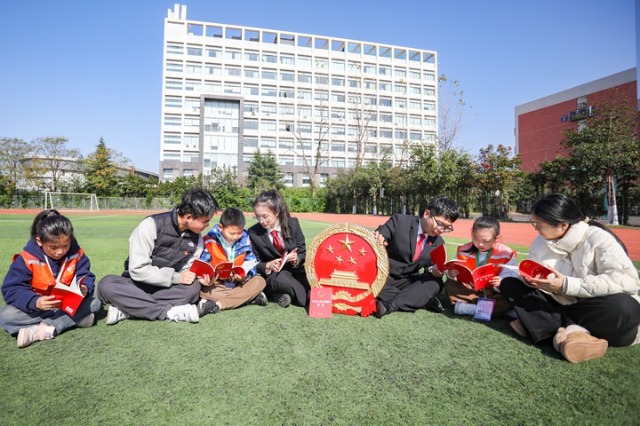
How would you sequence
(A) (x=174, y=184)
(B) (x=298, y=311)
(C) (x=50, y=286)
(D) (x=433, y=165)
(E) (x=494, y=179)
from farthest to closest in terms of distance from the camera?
(A) (x=174, y=184)
(D) (x=433, y=165)
(E) (x=494, y=179)
(B) (x=298, y=311)
(C) (x=50, y=286)

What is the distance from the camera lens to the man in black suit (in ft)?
12.8

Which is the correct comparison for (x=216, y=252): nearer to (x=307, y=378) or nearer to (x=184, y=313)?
(x=184, y=313)

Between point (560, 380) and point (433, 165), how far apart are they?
23.7 meters

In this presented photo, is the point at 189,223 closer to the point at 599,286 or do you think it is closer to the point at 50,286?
the point at 50,286

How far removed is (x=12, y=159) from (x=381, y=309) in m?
49.3

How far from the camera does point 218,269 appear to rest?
12.2 ft

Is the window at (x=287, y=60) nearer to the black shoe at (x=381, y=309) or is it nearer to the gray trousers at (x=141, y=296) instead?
the gray trousers at (x=141, y=296)

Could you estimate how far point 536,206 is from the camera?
3.13 m

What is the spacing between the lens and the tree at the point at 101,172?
41062mm

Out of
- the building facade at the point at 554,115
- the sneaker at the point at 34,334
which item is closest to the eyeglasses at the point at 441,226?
the sneaker at the point at 34,334

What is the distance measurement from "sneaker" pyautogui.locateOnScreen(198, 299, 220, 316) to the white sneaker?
20 centimetres

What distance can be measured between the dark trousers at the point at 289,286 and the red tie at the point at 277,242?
25 centimetres

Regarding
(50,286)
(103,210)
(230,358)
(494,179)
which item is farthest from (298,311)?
(103,210)

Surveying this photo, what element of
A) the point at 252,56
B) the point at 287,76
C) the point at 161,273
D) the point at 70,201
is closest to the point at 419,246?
the point at 161,273
